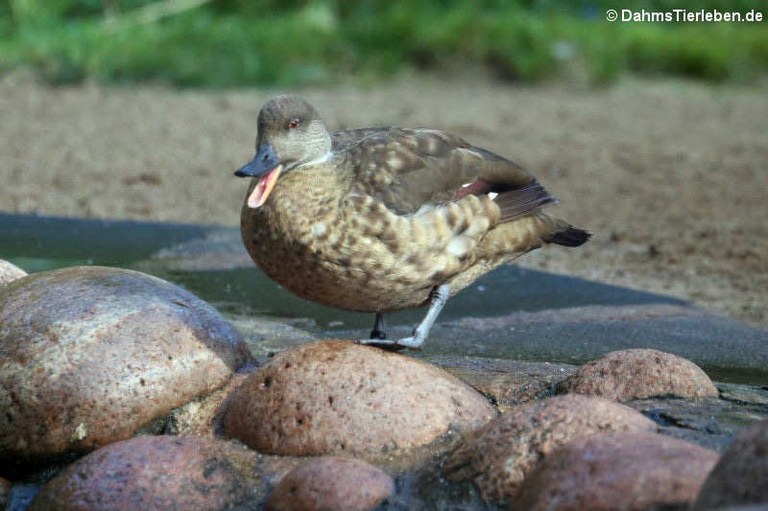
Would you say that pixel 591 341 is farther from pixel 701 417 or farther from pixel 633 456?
pixel 633 456

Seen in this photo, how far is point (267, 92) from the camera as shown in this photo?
36.8 feet

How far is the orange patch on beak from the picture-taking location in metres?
4.13

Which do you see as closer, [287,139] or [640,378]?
[640,378]

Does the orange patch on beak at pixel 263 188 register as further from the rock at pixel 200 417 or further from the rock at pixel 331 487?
the rock at pixel 331 487

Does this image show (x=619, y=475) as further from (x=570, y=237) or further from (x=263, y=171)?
(x=570, y=237)

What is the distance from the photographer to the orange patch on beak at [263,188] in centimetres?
413

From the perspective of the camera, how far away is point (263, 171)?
4.16 meters

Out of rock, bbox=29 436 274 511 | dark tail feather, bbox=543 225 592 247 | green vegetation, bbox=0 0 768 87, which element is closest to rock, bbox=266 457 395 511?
rock, bbox=29 436 274 511

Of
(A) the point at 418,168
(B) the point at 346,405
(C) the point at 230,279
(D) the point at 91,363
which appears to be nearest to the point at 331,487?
(B) the point at 346,405

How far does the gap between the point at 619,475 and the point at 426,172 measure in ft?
5.70

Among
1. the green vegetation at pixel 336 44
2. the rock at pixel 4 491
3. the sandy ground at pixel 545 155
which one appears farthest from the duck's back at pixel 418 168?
the green vegetation at pixel 336 44

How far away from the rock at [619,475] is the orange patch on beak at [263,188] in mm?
1429

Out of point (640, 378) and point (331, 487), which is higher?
point (331, 487)

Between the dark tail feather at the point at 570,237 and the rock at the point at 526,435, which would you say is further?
the dark tail feather at the point at 570,237
